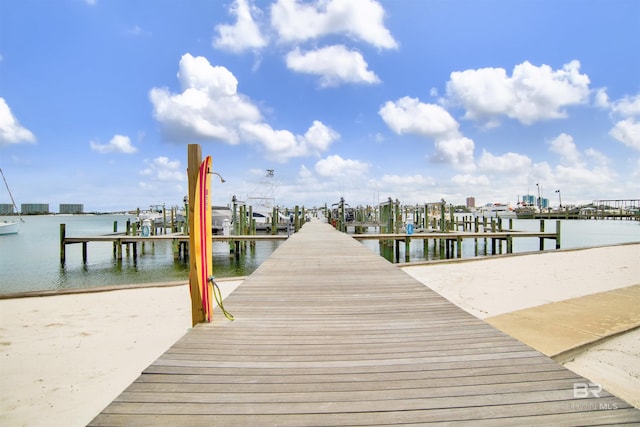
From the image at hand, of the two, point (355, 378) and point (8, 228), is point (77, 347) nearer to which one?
point (355, 378)

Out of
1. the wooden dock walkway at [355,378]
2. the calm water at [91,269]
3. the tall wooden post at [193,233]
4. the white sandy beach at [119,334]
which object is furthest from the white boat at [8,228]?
the wooden dock walkway at [355,378]

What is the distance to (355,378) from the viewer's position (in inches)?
94.7

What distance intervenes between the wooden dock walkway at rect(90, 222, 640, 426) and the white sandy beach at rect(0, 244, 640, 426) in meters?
1.01

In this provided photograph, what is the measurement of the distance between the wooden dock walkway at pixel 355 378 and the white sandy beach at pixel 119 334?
1007mm

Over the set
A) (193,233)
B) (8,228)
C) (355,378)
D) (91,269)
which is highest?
(193,233)

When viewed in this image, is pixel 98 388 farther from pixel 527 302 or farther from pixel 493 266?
pixel 493 266

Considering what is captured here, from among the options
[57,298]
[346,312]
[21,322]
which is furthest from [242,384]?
[57,298]

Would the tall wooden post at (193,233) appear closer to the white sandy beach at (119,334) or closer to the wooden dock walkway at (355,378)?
the wooden dock walkway at (355,378)

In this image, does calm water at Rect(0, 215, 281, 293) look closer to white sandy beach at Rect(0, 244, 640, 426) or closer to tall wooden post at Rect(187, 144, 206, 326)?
white sandy beach at Rect(0, 244, 640, 426)

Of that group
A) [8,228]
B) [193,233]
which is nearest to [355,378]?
[193,233]

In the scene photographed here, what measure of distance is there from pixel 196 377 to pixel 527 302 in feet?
24.5

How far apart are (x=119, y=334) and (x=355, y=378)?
193 inches

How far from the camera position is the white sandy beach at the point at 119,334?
369cm

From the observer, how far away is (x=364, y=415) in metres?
1.96
